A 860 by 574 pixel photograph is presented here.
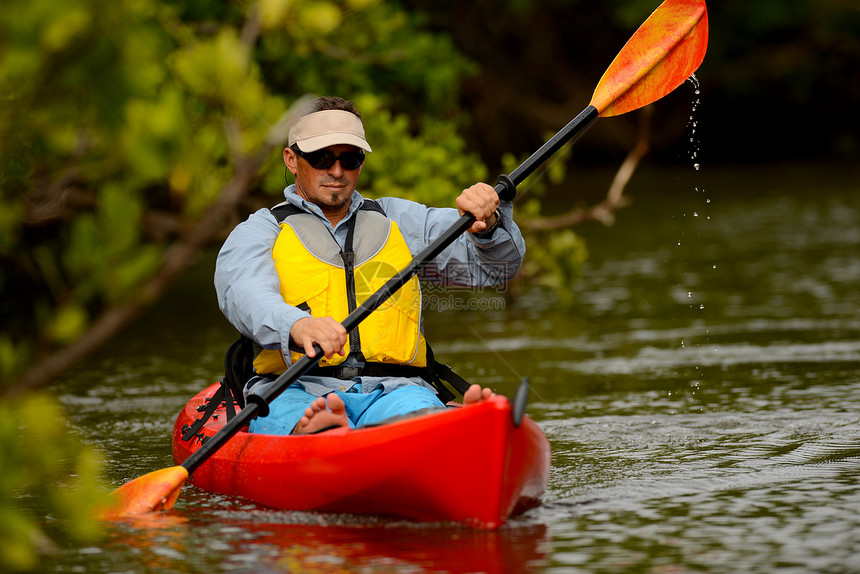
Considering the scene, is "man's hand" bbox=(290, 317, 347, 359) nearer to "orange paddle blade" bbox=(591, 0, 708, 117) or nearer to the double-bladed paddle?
the double-bladed paddle

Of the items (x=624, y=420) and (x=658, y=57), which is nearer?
(x=658, y=57)

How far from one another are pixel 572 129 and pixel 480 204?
2.41 feet

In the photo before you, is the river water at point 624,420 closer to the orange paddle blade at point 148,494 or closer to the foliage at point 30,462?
the orange paddle blade at point 148,494

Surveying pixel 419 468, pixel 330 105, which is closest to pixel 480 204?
pixel 330 105

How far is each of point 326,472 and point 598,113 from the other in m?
1.96

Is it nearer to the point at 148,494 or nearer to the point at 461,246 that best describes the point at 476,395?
the point at 461,246

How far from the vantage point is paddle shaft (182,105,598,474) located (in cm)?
436

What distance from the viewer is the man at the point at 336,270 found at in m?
4.47

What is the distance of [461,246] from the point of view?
4770mm

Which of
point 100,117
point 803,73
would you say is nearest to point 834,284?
point 100,117

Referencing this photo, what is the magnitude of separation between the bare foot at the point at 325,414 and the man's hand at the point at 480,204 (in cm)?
79

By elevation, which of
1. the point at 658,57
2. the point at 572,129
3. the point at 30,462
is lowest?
the point at 30,462

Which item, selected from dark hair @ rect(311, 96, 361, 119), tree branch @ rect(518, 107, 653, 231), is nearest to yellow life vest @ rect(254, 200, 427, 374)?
dark hair @ rect(311, 96, 361, 119)

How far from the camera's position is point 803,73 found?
28812 millimetres
